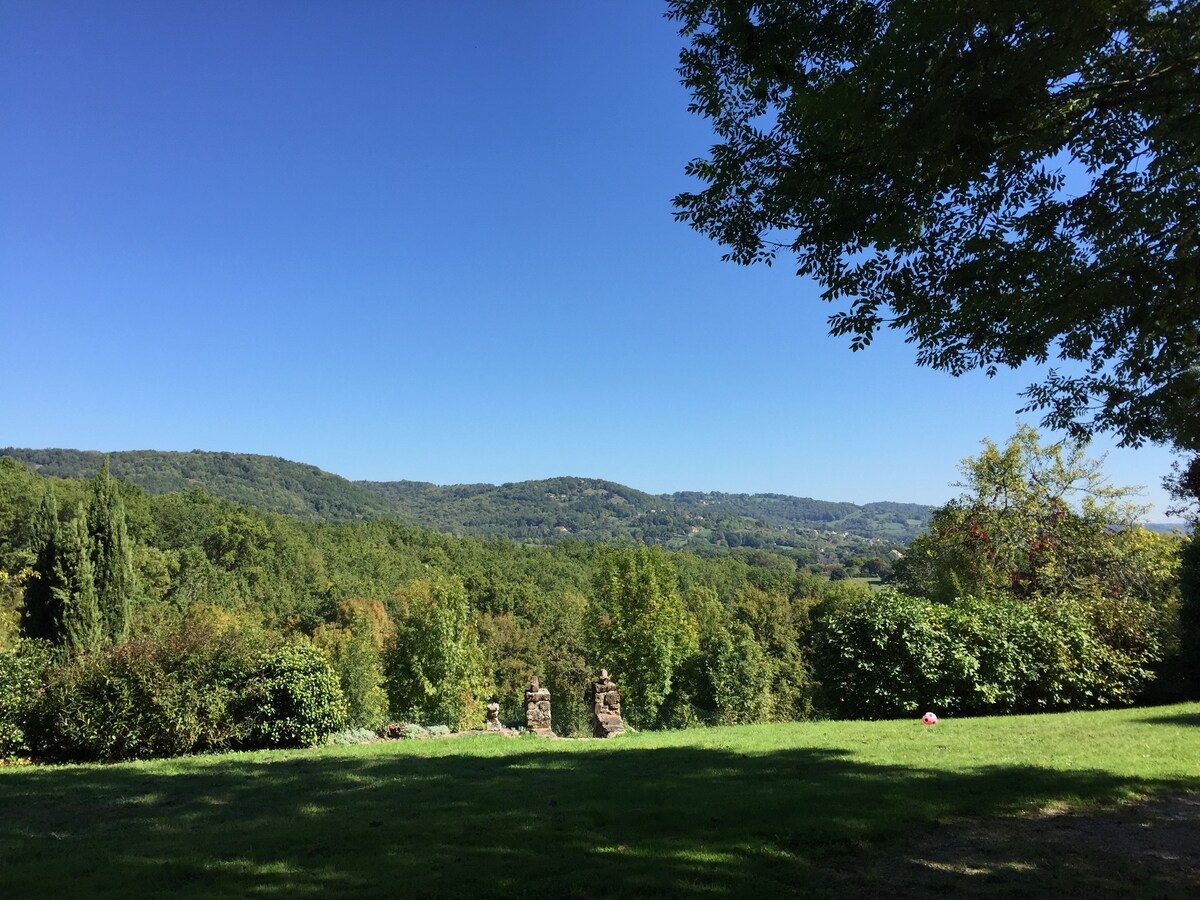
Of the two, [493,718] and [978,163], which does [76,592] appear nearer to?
[493,718]

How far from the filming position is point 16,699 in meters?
10.3

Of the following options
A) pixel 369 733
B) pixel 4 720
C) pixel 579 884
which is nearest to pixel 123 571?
pixel 4 720

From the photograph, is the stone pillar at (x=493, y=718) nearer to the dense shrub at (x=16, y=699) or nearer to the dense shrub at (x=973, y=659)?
the dense shrub at (x=973, y=659)

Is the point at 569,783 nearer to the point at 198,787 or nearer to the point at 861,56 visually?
the point at 198,787

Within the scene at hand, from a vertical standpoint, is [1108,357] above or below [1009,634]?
above

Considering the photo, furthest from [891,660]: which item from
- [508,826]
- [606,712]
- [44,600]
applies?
[44,600]

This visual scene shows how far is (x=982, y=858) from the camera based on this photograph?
4348 millimetres

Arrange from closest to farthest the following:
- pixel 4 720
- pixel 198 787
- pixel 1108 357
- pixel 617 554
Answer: pixel 1108 357 < pixel 198 787 < pixel 4 720 < pixel 617 554

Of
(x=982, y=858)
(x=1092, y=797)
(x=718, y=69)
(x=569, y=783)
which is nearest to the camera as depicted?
(x=982, y=858)

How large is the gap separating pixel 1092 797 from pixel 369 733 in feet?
37.4

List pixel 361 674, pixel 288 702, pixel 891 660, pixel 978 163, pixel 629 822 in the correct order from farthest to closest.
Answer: pixel 361 674, pixel 891 660, pixel 288 702, pixel 629 822, pixel 978 163

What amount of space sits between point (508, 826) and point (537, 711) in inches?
405

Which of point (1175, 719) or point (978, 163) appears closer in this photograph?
point (978, 163)

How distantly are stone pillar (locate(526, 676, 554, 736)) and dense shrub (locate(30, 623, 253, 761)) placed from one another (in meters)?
6.24
